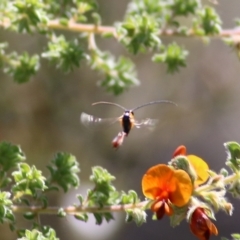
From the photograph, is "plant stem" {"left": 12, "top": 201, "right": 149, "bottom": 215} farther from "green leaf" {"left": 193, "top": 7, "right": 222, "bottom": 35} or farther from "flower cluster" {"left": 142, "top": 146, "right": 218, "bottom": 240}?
"green leaf" {"left": 193, "top": 7, "right": 222, "bottom": 35}

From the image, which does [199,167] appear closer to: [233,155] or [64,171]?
[233,155]

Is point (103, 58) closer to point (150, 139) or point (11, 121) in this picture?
point (11, 121)

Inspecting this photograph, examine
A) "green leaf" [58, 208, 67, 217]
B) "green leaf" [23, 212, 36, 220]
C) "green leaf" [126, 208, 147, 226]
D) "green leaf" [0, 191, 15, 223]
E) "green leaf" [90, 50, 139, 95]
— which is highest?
"green leaf" [90, 50, 139, 95]

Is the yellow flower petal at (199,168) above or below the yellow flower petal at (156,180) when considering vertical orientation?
above

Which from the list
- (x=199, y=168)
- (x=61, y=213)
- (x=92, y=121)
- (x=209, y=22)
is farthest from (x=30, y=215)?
(x=209, y=22)

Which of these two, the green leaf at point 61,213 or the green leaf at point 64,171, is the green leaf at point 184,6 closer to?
the green leaf at point 64,171

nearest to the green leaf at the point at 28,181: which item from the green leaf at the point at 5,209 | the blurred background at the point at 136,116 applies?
the green leaf at the point at 5,209

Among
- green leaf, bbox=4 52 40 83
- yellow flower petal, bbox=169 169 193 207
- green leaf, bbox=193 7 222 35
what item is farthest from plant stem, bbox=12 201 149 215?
green leaf, bbox=193 7 222 35
